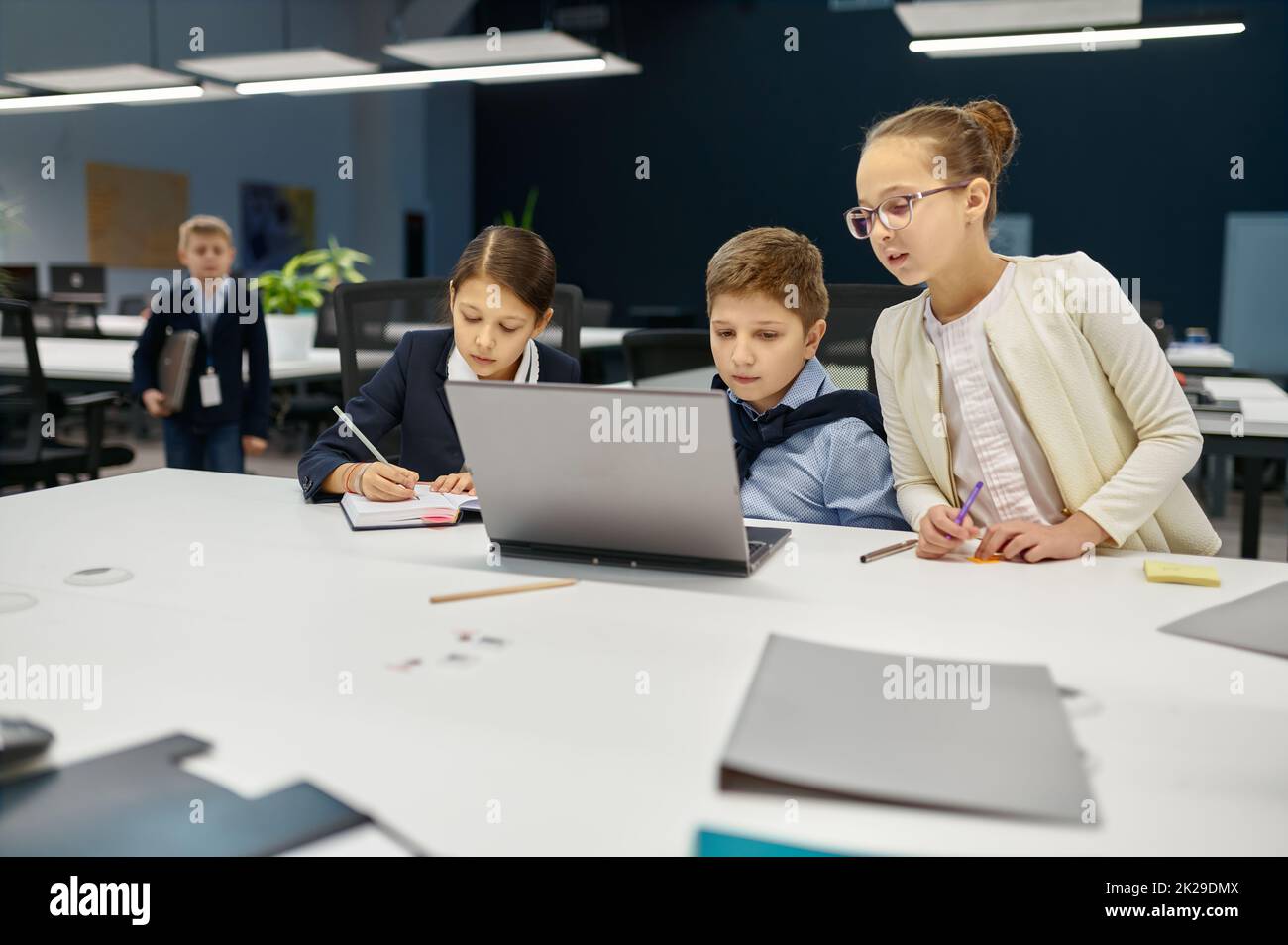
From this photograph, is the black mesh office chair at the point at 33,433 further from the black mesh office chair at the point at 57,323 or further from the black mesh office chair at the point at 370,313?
the black mesh office chair at the point at 57,323

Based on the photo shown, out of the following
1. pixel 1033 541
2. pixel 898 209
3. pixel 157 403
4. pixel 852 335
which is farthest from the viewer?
pixel 157 403

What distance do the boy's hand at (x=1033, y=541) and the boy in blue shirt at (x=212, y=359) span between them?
2713 mm

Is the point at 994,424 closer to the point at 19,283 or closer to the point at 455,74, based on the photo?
the point at 455,74

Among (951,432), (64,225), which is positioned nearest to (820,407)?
(951,432)

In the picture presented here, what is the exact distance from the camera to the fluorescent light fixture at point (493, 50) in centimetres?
477

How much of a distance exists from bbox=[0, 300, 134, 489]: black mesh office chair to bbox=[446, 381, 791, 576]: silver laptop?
2253 mm

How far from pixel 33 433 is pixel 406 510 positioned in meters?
2.19

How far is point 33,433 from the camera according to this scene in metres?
3.07

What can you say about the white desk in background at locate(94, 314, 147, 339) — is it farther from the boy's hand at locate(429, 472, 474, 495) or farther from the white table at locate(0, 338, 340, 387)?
the boy's hand at locate(429, 472, 474, 495)

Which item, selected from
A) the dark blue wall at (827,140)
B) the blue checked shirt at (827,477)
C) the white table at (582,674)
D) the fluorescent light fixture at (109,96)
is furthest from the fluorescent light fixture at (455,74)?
the white table at (582,674)

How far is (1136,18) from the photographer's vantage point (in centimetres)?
448

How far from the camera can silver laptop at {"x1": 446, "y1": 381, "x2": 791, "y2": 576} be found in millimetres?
1028

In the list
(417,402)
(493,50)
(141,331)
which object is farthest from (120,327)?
(417,402)
